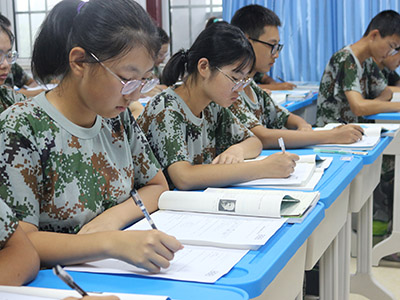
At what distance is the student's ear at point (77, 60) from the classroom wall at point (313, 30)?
3868 millimetres

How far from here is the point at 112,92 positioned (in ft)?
3.86

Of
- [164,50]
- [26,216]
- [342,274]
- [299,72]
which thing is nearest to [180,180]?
[26,216]

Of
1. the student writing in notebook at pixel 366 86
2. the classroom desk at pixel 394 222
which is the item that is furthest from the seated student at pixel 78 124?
the student writing in notebook at pixel 366 86

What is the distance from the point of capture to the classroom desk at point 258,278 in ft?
2.82

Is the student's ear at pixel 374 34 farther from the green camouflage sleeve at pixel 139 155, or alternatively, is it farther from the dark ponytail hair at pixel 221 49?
the green camouflage sleeve at pixel 139 155

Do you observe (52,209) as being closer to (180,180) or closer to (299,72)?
(180,180)

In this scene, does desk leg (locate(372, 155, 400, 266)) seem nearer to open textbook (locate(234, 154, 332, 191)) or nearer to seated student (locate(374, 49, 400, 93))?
seated student (locate(374, 49, 400, 93))

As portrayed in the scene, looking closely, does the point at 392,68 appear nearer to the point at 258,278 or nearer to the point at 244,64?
the point at 244,64

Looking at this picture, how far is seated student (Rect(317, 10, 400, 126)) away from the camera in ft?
10.6

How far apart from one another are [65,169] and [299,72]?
3956 millimetres

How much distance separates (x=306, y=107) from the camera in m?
4.13

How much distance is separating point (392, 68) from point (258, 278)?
319 centimetres

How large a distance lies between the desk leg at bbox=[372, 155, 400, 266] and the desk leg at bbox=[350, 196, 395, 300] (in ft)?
1.87

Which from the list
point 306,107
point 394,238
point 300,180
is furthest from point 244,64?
point 306,107
